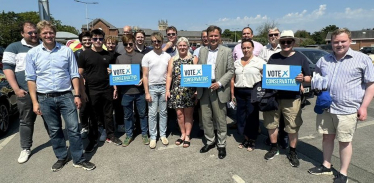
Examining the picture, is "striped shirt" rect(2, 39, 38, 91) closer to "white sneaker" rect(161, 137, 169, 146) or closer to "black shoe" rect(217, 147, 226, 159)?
"white sneaker" rect(161, 137, 169, 146)

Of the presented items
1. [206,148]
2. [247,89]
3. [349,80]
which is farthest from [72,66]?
[349,80]

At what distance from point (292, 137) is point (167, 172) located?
207 cm

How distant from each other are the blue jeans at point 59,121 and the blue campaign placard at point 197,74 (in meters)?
1.83

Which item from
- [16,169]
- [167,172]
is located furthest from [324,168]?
[16,169]

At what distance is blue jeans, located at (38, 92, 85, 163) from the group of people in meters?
0.01

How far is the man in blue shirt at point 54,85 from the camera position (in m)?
3.14

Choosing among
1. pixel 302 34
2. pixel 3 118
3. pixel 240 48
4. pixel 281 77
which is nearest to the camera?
pixel 281 77

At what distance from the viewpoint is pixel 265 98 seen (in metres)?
3.46

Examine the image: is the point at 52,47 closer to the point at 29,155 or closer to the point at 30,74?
the point at 30,74

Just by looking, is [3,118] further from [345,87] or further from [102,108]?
[345,87]

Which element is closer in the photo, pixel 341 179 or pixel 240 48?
pixel 341 179

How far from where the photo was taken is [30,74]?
3156 mm

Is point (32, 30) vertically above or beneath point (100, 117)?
above

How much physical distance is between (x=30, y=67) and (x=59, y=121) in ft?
3.03
